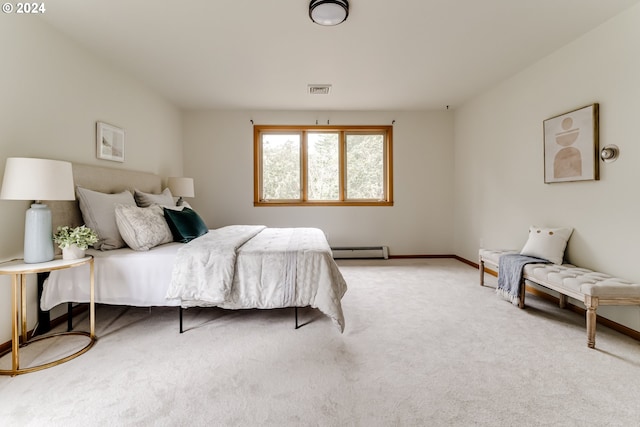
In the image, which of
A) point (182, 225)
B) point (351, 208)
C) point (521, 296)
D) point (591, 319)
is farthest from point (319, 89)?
point (591, 319)

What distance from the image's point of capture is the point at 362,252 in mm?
5211

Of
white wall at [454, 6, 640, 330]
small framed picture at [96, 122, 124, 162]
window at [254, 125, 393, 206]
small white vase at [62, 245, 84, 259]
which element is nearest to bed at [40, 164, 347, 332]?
small white vase at [62, 245, 84, 259]

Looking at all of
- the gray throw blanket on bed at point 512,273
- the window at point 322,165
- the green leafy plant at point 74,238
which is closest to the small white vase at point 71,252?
the green leafy plant at point 74,238

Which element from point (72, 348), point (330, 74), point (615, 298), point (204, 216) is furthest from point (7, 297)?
point (615, 298)

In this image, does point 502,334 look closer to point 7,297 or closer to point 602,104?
point 602,104

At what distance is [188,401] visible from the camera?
1562mm

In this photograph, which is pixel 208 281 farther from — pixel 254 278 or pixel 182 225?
pixel 182 225

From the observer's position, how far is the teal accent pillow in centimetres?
297

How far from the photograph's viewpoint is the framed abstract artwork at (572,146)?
264cm

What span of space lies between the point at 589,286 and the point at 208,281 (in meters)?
2.82

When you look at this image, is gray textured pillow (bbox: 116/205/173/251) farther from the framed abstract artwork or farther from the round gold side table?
the framed abstract artwork

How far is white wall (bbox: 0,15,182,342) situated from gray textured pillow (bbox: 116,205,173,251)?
0.64 m

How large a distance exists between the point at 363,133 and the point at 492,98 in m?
1.99

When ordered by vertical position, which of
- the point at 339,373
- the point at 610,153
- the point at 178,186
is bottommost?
the point at 339,373
